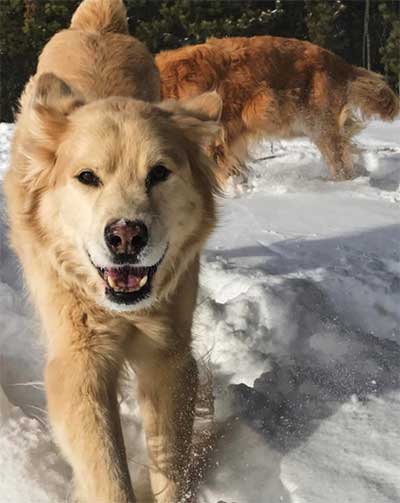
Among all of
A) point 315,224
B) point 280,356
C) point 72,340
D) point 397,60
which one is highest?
point 72,340

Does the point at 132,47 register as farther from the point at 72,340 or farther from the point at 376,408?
the point at 376,408

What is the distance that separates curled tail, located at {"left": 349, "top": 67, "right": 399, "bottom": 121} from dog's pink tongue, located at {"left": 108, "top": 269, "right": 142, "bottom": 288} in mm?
6191

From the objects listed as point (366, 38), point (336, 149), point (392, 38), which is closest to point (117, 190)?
point (336, 149)

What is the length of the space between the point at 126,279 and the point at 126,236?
0.28 metres

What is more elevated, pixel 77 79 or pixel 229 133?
pixel 77 79

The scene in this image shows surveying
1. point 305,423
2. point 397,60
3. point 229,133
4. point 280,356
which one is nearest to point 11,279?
point 280,356

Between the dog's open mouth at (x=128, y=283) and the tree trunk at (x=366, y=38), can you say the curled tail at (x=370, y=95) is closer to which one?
the dog's open mouth at (x=128, y=283)

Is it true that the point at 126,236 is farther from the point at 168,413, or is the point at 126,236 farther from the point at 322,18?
the point at 322,18

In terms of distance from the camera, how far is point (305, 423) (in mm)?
3049

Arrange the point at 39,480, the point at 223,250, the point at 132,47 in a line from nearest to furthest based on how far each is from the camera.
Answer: the point at 39,480 → the point at 132,47 → the point at 223,250

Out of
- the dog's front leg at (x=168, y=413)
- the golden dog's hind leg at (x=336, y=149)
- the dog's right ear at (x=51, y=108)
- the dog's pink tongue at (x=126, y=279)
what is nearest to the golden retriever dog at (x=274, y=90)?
the golden dog's hind leg at (x=336, y=149)

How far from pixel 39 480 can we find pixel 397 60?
15.2 m

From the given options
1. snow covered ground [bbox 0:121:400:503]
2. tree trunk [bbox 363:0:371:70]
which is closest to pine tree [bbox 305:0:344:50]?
tree trunk [bbox 363:0:371:70]

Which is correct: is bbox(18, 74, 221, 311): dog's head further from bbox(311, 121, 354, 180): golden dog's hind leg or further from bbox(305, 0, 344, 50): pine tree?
bbox(305, 0, 344, 50): pine tree
